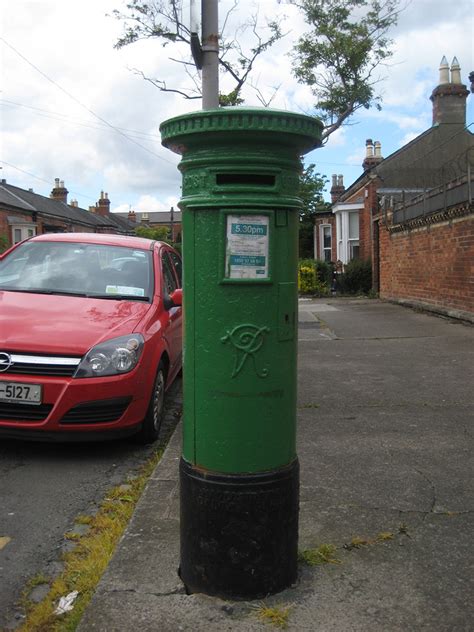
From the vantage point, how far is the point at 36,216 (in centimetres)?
3981

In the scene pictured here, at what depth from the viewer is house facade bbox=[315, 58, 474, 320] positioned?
1198cm

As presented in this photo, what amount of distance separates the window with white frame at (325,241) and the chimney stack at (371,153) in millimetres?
7299

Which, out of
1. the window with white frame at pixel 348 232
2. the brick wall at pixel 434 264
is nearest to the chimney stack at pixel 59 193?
the window with white frame at pixel 348 232

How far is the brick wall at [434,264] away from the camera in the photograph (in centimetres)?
1166

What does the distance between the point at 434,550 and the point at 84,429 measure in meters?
2.44

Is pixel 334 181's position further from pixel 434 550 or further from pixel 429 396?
pixel 434 550

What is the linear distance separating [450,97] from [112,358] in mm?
26120

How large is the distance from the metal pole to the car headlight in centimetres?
431

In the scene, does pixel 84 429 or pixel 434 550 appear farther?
pixel 84 429

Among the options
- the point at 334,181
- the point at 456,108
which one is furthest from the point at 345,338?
the point at 334,181

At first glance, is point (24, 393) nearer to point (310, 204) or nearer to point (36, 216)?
point (36, 216)

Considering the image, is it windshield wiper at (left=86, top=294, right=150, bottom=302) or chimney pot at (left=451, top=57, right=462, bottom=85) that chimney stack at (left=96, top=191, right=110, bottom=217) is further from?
windshield wiper at (left=86, top=294, right=150, bottom=302)

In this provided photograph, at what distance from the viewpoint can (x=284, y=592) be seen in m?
2.52

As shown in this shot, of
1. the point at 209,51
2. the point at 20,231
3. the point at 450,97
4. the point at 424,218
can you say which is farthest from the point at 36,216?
the point at 209,51
